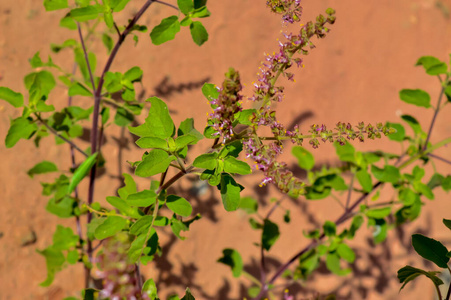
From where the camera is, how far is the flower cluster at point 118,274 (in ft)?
3.88

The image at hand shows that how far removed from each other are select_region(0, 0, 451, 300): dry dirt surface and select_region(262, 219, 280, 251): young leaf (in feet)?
1.52

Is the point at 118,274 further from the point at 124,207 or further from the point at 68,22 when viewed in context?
the point at 68,22

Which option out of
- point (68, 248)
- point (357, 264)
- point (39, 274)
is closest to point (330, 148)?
point (357, 264)

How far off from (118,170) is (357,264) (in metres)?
1.47

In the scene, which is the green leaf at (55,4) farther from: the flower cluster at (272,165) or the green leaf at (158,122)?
the flower cluster at (272,165)

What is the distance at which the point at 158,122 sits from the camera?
104 centimetres

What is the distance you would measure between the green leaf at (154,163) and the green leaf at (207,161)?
3.3 inches

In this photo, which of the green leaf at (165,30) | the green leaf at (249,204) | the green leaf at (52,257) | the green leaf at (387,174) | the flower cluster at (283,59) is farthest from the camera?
the green leaf at (249,204)

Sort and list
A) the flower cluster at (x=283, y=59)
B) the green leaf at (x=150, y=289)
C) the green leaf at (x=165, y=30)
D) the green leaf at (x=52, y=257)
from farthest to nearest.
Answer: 1. the green leaf at (x=52, y=257)
2. the green leaf at (x=165, y=30)
3. the green leaf at (x=150, y=289)
4. the flower cluster at (x=283, y=59)

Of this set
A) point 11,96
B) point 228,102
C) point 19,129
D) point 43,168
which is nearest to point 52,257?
point 43,168

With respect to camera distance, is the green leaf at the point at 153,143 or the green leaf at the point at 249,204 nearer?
the green leaf at the point at 153,143

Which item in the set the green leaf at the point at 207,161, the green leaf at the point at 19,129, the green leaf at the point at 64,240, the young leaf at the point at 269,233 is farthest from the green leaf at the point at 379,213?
the green leaf at the point at 19,129

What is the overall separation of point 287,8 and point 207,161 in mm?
408

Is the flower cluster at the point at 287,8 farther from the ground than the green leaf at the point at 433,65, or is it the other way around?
the green leaf at the point at 433,65
